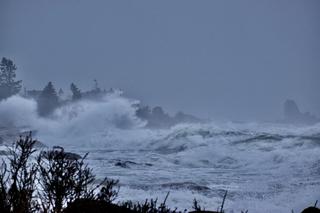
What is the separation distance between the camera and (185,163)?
36.9 m

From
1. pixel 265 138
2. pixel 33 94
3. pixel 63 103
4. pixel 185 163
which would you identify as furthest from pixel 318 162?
pixel 33 94

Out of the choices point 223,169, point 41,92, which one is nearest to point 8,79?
point 41,92

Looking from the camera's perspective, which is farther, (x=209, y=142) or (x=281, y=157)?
(x=209, y=142)

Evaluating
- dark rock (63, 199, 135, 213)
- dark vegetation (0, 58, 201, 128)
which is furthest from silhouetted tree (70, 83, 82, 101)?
dark rock (63, 199, 135, 213)

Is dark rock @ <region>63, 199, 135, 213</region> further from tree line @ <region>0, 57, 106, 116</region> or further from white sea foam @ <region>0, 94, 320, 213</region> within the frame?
tree line @ <region>0, 57, 106, 116</region>

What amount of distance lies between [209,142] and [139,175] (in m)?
27.6

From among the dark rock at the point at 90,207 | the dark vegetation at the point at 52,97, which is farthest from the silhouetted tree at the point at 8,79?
the dark rock at the point at 90,207

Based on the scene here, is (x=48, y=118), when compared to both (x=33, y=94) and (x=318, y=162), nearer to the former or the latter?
(x=33, y=94)

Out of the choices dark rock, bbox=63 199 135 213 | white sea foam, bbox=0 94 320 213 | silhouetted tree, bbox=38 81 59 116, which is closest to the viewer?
dark rock, bbox=63 199 135 213

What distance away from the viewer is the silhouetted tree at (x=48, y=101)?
287 ft

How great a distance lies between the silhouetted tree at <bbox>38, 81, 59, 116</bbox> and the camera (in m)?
87.5

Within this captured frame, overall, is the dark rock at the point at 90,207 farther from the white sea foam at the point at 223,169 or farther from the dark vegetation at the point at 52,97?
the dark vegetation at the point at 52,97

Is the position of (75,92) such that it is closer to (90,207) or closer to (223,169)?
(223,169)

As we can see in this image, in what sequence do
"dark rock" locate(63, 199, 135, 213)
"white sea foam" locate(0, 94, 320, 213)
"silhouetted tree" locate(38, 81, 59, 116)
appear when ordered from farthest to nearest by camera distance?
"silhouetted tree" locate(38, 81, 59, 116) → "white sea foam" locate(0, 94, 320, 213) → "dark rock" locate(63, 199, 135, 213)
